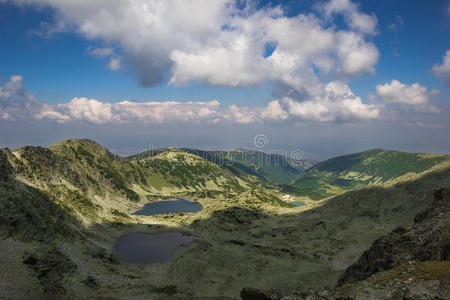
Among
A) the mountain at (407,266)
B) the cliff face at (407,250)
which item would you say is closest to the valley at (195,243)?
the mountain at (407,266)

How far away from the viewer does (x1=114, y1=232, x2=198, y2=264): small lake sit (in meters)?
109

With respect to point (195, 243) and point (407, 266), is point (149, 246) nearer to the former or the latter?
point (195, 243)

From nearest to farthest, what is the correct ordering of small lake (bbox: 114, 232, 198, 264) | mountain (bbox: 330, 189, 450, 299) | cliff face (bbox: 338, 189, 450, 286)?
mountain (bbox: 330, 189, 450, 299)
cliff face (bbox: 338, 189, 450, 286)
small lake (bbox: 114, 232, 198, 264)

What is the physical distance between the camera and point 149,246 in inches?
4988

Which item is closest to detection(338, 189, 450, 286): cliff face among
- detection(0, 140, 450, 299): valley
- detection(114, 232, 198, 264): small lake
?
detection(0, 140, 450, 299): valley

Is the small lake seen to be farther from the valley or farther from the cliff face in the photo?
the cliff face

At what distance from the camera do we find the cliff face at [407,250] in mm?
45281

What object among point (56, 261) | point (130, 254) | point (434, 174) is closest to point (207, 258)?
point (130, 254)

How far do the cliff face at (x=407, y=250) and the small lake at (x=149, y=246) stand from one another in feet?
258

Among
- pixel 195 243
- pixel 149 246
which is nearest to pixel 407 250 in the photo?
pixel 195 243

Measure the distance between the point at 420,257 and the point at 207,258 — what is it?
76.2 meters

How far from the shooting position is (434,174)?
162 m

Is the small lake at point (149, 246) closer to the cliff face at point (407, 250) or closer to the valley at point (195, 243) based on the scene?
the valley at point (195, 243)

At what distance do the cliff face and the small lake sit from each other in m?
78.7
